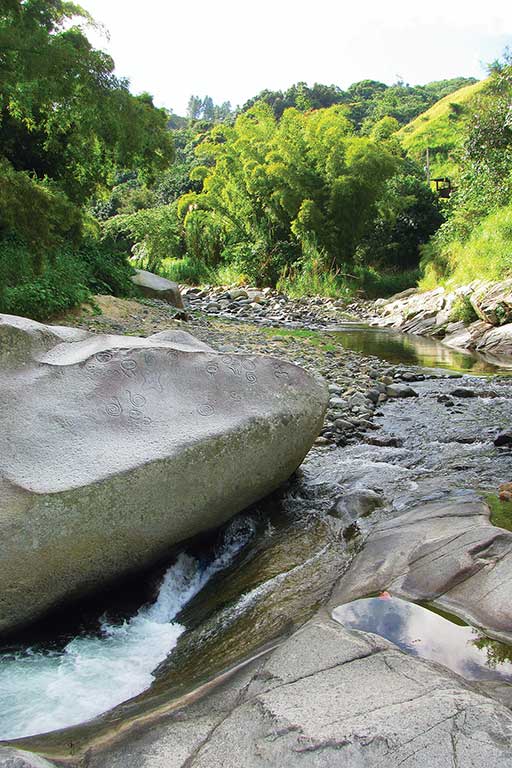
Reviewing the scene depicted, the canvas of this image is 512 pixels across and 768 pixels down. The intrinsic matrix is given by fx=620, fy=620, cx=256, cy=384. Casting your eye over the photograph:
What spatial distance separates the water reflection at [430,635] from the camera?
2.28 meters

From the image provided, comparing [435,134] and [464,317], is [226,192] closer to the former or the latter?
[464,317]

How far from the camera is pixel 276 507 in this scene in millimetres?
4125

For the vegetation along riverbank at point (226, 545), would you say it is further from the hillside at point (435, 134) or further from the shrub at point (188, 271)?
the hillside at point (435, 134)

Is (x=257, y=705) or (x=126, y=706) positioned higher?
(x=257, y=705)

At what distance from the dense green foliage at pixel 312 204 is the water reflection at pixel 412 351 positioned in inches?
327

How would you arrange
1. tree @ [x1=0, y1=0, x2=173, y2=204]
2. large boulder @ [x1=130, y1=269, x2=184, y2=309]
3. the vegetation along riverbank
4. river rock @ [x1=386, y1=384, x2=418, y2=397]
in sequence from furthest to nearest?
large boulder @ [x1=130, y1=269, x2=184, y2=309] → river rock @ [x1=386, y1=384, x2=418, y2=397] → tree @ [x1=0, y1=0, x2=173, y2=204] → the vegetation along riverbank

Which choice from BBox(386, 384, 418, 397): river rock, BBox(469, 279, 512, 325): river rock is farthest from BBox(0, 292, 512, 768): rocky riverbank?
BBox(469, 279, 512, 325): river rock

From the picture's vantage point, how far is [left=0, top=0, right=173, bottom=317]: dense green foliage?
6504 millimetres

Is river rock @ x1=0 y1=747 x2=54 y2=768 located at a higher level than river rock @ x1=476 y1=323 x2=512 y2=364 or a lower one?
higher

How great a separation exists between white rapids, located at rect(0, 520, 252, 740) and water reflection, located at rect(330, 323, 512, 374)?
7485mm

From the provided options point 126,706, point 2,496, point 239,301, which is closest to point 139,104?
point 2,496

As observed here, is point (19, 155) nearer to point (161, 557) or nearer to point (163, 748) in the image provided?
point (161, 557)

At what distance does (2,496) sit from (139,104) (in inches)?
287

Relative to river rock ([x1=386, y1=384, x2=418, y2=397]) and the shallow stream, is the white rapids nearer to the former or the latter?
the shallow stream
